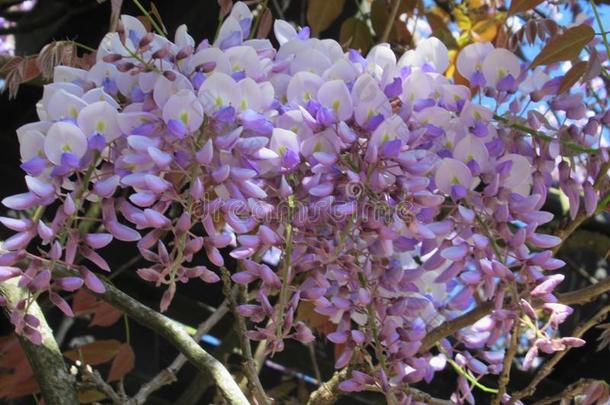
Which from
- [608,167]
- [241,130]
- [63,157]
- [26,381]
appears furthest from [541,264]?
[26,381]

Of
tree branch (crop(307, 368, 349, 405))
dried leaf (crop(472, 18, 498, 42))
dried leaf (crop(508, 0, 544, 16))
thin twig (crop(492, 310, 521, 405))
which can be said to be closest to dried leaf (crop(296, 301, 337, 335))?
tree branch (crop(307, 368, 349, 405))

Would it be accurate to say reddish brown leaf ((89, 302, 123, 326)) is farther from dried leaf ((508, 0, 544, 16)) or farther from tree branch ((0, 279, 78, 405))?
dried leaf ((508, 0, 544, 16))

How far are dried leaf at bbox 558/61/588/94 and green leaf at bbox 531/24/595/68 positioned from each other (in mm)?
13

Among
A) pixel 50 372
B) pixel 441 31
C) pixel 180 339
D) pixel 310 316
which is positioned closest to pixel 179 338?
pixel 180 339

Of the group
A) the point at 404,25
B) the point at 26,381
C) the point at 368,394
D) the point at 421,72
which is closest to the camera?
the point at 421,72

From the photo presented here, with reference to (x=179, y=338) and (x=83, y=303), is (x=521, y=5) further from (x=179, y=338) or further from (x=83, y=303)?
(x=83, y=303)

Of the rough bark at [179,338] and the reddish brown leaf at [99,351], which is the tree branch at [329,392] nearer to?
the rough bark at [179,338]

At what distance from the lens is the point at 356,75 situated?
2.53ft

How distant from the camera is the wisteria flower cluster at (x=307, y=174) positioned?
0.68 meters

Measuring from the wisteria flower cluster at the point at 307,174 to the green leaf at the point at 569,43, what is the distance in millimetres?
32

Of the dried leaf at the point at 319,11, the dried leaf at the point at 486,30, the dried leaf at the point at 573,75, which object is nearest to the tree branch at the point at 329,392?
the dried leaf at the point at 573,75

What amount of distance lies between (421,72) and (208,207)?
0.72ft

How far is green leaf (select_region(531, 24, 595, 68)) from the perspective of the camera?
0.82 meters

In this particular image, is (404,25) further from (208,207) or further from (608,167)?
(208,207)
